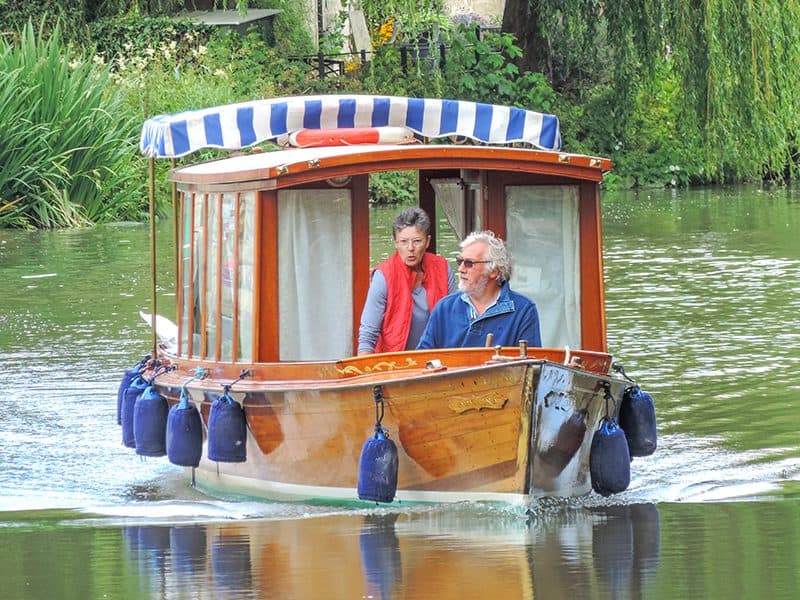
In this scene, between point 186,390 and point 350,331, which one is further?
point 186,390

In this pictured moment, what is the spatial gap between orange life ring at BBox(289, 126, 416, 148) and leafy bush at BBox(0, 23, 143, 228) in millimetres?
15635

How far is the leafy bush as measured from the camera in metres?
26.1

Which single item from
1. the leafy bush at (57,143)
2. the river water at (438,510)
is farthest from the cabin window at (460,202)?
the leafy bush at (57,143)

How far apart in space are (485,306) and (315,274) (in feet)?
3.60

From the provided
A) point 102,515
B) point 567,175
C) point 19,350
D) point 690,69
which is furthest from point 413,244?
point 690,69

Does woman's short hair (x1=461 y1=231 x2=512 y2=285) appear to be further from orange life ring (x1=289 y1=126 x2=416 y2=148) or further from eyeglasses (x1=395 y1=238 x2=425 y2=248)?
orange life ring (x1=289 y1=126 x2=416 y2=148)

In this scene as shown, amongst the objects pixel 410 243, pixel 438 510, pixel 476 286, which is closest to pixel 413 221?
pixel 410 243

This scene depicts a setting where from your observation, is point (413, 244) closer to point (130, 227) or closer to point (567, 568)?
point (567, 568)

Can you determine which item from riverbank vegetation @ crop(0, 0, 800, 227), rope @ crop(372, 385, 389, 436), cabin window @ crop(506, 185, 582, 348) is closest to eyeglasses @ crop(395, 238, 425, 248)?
cabin window @ crop(506, 185, 582, 348)

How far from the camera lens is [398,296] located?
9.96m

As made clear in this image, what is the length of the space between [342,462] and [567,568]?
Result: 169cm

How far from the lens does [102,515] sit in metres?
10.5

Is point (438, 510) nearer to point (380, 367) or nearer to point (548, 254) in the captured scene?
point (380, 367)

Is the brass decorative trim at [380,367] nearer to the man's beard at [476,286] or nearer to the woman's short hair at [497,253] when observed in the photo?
the man's beard at [476,286]
